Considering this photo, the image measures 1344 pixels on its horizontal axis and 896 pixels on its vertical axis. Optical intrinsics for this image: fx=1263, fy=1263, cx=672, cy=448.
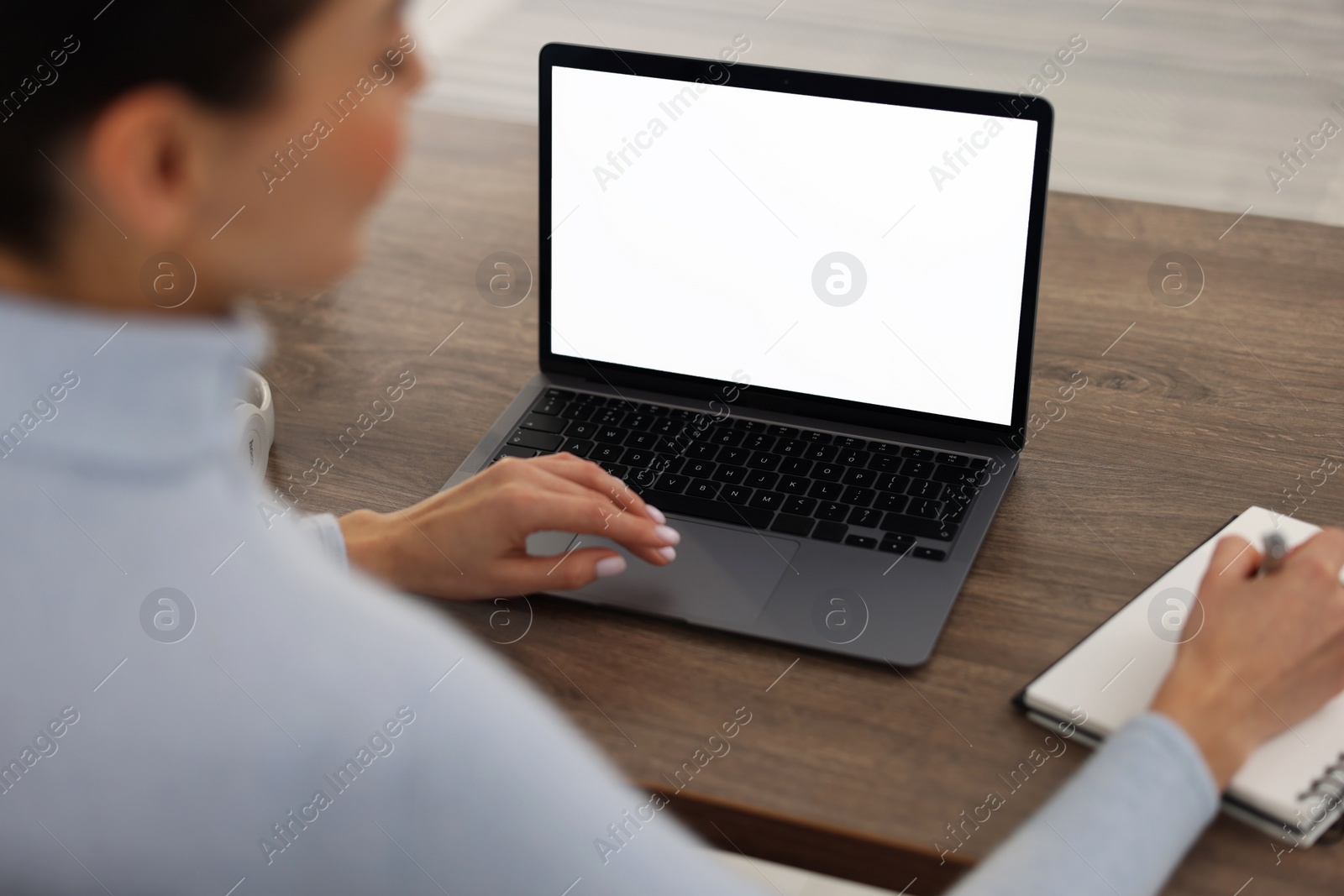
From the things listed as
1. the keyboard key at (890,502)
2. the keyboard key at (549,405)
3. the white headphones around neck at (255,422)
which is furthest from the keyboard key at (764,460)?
the white headphones around neck at (255,422)

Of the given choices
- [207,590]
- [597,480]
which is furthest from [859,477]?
[207,590]

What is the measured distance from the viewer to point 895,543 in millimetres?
1036

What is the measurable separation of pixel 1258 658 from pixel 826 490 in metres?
0.39

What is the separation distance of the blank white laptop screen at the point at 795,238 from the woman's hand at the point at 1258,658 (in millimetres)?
312

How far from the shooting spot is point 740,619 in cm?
98

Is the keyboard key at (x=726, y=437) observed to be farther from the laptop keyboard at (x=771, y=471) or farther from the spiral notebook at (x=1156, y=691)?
the spiral notebook at (x=1156, y=691)

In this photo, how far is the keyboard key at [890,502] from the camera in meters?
1.07

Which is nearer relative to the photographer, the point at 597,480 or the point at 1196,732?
the point at 1196,732

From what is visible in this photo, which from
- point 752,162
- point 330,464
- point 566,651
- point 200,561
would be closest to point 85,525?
point 200,561

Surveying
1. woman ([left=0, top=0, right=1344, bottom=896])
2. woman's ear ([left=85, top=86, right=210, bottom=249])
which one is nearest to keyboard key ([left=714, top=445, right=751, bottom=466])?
woman ([left=0, top=0, right=1344, bottom=896])

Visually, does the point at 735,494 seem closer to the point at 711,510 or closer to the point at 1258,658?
the point at 711,510

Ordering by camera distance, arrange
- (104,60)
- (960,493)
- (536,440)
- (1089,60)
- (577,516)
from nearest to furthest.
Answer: (104,60), (577,516), (960,493), (536,440), (1089,60)

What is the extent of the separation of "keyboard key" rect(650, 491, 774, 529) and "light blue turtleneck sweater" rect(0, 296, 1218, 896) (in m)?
0.49

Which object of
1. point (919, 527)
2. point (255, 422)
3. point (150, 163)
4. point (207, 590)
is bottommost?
point (255, 422)
